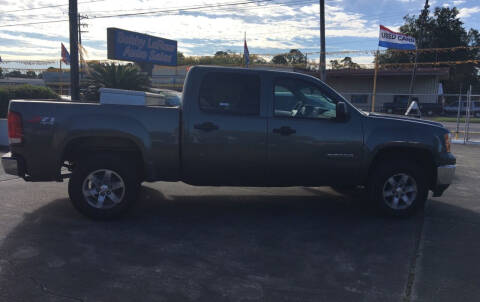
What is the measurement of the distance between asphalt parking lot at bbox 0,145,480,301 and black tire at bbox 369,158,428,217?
0.17 m

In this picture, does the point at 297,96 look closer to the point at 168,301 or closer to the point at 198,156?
the point at 198,156

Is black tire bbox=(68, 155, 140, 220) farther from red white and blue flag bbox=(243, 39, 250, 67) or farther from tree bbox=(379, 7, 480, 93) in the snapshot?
tree bbox=(379, 7, 480, 93)

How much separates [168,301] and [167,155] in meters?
2.19

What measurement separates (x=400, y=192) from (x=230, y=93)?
106 inches

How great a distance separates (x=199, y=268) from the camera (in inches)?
159

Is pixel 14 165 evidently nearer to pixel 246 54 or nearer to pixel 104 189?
pixel 104 189

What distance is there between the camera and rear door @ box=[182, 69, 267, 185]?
5.21 metres

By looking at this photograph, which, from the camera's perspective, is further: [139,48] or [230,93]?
[139,48]

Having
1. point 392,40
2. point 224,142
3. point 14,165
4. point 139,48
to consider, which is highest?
point 139,48

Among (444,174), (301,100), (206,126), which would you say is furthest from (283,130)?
(444,174)

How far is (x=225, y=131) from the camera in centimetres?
522

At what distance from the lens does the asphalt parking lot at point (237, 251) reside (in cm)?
361

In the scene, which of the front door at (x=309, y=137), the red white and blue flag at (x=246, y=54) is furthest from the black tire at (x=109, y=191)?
the red white and blue flag at (x=246, y=54)

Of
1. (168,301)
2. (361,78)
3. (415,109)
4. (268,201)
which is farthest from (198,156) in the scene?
(361,78)
